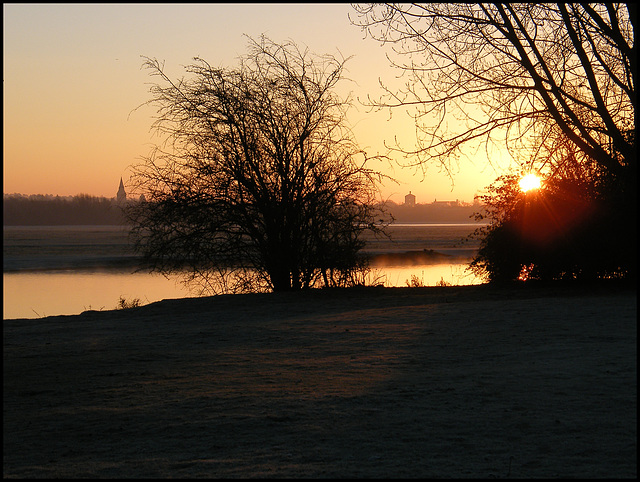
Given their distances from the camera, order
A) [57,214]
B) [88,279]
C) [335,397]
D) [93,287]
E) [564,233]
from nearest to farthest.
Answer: [335,397] → [564,233] → [93,287] → [88,279] → [57,214]

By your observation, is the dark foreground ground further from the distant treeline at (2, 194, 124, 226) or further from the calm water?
the distant treeline at (2, 194, 124, 226)

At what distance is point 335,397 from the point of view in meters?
7.55

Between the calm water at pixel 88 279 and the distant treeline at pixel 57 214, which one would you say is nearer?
the calm water at pixel 88 279

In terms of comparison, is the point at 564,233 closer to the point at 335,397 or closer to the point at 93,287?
the point at 335,397

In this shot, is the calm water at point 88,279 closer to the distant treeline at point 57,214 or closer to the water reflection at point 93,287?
the water reflection at point 93,287

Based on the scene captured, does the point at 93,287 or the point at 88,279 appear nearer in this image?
the point at 93,287

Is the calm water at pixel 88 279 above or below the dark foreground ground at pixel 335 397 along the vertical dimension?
above

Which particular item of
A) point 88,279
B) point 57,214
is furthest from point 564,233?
point 57,214

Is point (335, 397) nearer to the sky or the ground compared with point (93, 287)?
nearer to the ground

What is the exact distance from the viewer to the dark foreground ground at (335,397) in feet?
18.4

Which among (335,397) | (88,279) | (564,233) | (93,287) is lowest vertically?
(335,397)

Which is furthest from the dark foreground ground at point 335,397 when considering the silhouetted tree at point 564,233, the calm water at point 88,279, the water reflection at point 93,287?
the water reflection at point 93,287

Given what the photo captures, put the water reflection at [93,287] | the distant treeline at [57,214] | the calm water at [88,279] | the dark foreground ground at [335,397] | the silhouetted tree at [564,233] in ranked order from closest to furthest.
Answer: the dark foreground ground at [335,397], the silhouetted tree at [564,233], the water reflection at [93,287], the calm water at [88,279], the distant treeline at [57,214]

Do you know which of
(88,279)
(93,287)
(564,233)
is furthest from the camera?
(88,279)
